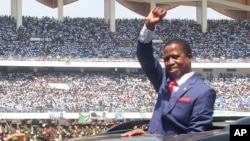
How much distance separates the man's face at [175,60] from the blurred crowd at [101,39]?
33.7 meters

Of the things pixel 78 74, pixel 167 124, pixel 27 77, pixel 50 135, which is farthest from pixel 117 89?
pixel 167 124

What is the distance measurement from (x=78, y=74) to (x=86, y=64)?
4.14 feet

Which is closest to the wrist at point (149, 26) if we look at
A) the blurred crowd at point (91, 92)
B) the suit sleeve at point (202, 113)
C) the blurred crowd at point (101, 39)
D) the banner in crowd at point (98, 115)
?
the suit sleeve at point (202, 113)

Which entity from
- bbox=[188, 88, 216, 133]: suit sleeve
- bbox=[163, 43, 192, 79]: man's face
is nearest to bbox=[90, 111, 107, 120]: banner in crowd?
bbox=[163, 43, 192, 79]: man's face

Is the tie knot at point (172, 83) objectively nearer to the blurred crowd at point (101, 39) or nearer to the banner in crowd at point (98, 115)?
the banner in crowd at point (98, 115)

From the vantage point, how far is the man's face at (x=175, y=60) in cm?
252

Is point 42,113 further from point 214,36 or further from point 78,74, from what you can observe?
point 214,36

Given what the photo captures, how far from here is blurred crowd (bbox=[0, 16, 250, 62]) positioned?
37.5 m

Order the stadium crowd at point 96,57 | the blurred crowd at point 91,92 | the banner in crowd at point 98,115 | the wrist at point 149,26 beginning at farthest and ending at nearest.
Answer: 1. the stadium crowd at point 96,57
2. the blurred crowd at point 91,92
3. the banner in crowd at point 98,115
4. the wrist at point 149,26

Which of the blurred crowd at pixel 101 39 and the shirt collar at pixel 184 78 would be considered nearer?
the shirt collar at pixel 184 78

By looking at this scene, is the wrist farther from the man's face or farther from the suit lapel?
the suit lapel

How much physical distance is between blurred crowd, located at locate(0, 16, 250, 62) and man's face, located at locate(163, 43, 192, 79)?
33697mm

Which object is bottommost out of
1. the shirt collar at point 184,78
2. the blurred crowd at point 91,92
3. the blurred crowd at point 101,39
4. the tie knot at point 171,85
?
the blurred crowd at point 91,92

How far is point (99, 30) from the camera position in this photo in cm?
4106
